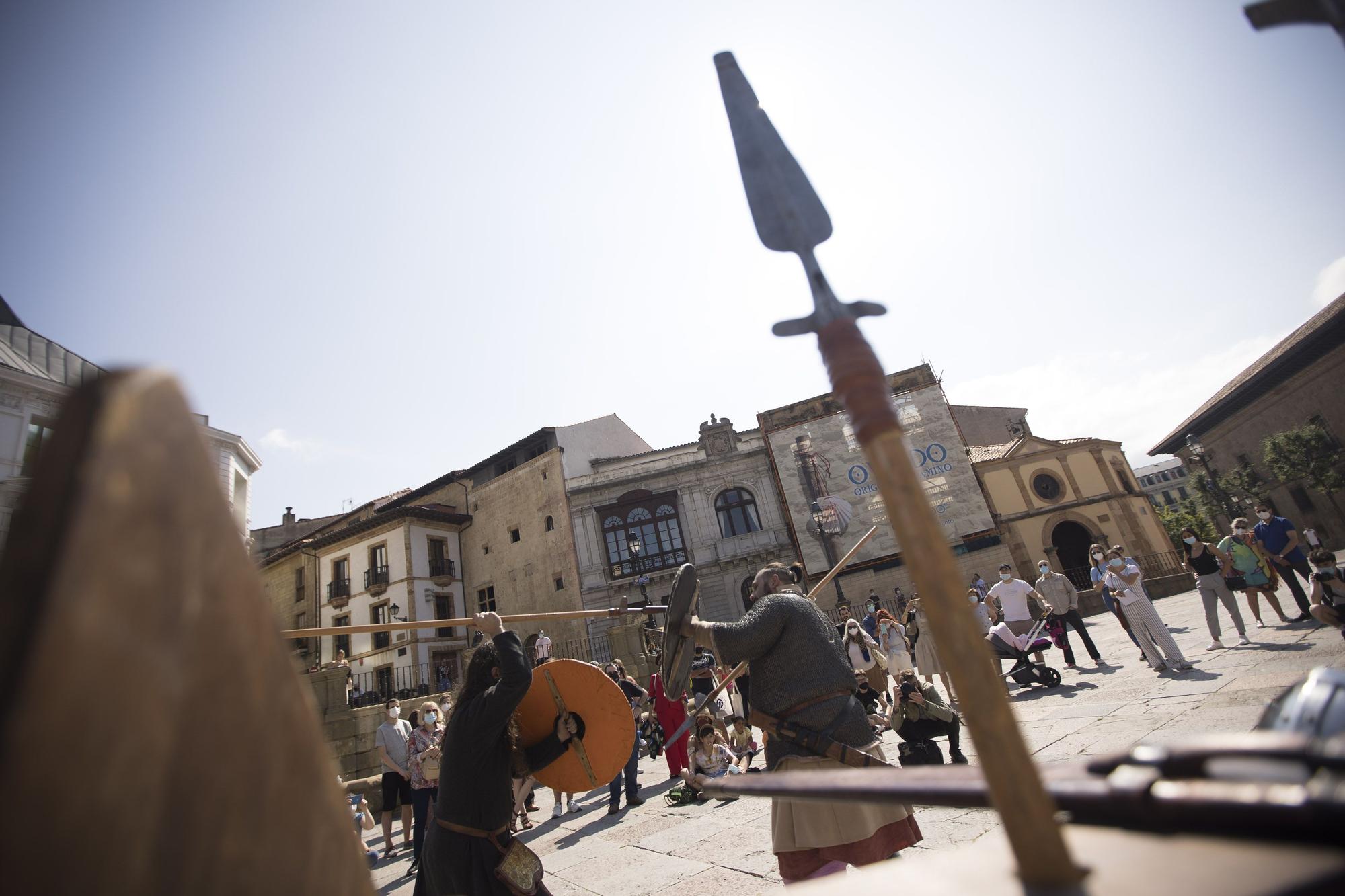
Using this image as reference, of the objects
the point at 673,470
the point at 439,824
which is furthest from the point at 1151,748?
the point at 673,470

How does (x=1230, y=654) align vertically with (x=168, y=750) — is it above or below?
below

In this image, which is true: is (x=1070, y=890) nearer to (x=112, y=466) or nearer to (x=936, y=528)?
(x=936, y=528)

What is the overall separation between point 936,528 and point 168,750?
88 cm

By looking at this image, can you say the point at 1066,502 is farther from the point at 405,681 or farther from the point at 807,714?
the point at 405,681

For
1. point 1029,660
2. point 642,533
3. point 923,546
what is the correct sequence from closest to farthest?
point 923,546
point 1029,660
point 642,533

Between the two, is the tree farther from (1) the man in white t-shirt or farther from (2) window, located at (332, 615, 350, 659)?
(2) window, located at (332, 615, 350, 659)

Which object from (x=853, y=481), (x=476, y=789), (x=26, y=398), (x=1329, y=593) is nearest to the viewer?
(x=476, y=789)

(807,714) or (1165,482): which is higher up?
(1165,482)

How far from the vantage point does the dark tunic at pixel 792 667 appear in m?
2.93

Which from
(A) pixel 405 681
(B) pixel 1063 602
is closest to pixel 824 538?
(B) pixel 1063 602

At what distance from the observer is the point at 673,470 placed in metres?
25.6

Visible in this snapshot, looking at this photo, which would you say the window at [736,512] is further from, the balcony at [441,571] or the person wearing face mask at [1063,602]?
the person wearing face mask at [1063,602]

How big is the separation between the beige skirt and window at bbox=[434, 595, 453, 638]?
25.9 meters

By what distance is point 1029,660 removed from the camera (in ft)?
28.6
